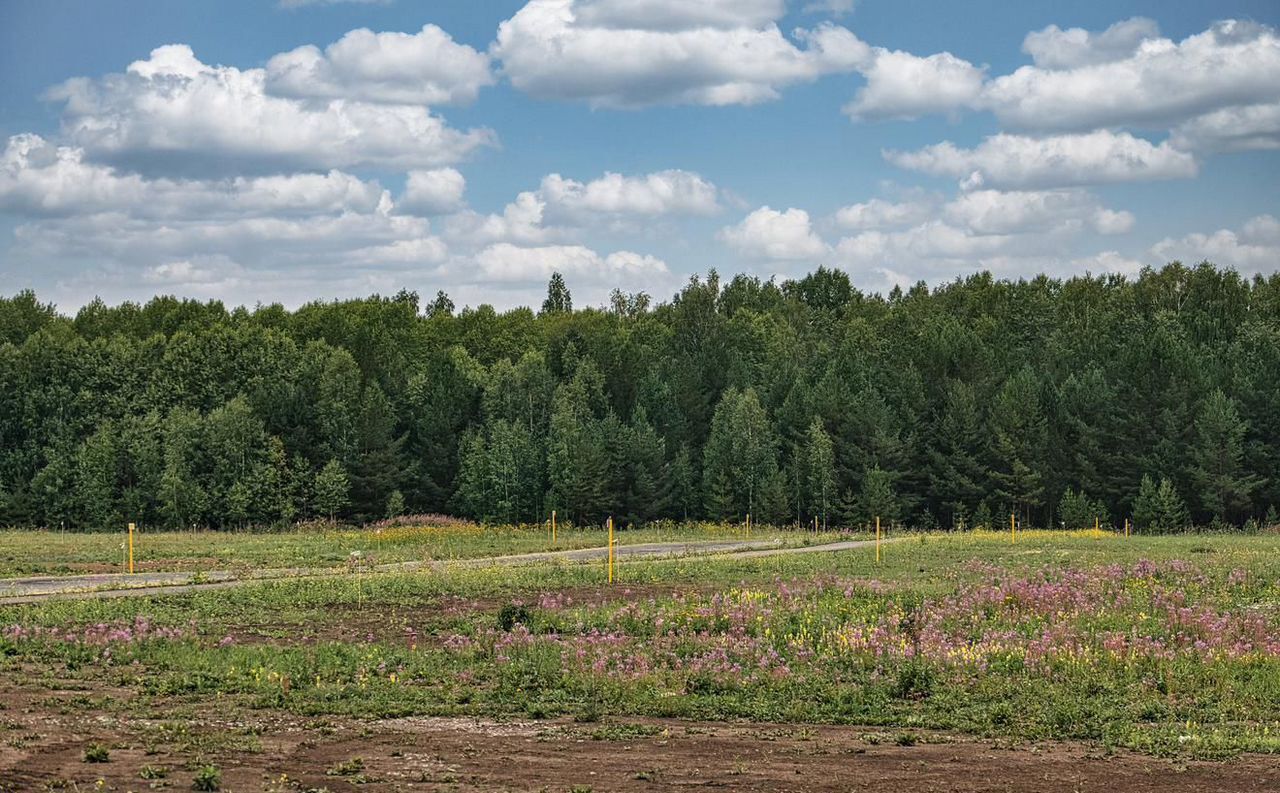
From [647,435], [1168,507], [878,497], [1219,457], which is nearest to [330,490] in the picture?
[647,435]

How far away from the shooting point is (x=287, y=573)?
124ft

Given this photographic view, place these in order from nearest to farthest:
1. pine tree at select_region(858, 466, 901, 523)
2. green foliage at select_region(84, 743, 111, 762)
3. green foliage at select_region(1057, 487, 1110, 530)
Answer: green foliage at select_region(84, 743, 111, 762) → green foliage at select_region(1057, 487, 1110, 530) → pine tree at select_region(858, 466, 901, 523)

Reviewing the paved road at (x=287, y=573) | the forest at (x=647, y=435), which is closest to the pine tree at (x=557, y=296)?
the forest at (x=647, y=435)

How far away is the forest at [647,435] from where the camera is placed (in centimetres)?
8269

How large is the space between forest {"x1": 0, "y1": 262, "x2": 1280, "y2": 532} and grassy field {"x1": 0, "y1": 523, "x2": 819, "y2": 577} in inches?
804

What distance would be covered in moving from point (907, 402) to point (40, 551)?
5878 cm

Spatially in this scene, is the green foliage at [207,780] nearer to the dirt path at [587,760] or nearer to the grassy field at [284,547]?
the dirt path at [587,760]

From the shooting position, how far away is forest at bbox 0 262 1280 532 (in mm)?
82688

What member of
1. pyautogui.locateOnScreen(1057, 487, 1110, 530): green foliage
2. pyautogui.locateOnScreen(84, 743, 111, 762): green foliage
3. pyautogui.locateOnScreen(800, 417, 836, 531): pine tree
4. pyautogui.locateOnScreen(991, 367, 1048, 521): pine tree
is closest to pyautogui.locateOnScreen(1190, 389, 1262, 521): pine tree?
pyautogui.locateOnScreen(1057, 487, 1110, 530): green foliage

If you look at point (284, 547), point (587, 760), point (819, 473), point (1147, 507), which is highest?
point (819, 473)

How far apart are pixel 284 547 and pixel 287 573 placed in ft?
46.0

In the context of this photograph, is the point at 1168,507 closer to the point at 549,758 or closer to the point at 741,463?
the point at 741,463

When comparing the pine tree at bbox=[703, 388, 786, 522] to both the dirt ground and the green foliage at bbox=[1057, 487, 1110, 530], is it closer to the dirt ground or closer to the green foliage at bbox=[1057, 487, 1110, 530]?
the green foliage at bbox=[1057, 487, 1110, 530]

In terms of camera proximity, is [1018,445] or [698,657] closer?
[698,657]
